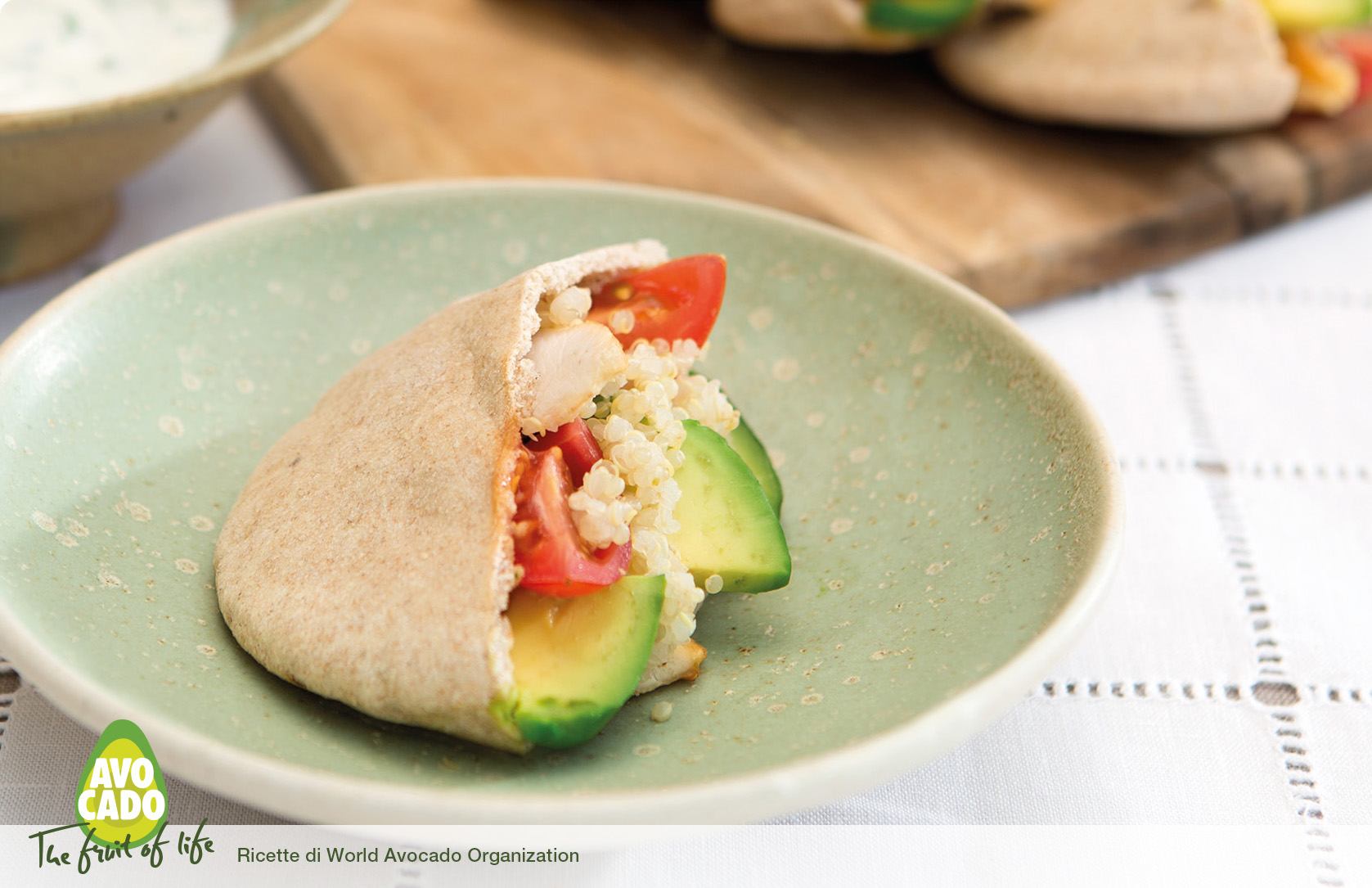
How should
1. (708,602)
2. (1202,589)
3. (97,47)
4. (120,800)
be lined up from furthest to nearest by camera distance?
1. (97,47)
2. (1202,589)
3. (708,602)
4. (120,800)

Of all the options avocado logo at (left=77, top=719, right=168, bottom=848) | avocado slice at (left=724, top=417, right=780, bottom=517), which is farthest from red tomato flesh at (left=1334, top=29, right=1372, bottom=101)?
avocado logo at (left=77, top=719, right=168, bottom=848)

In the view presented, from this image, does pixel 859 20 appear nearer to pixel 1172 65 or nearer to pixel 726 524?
pixel 1172 65

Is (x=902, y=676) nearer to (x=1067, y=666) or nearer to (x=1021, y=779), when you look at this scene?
(x=1021, y=779)

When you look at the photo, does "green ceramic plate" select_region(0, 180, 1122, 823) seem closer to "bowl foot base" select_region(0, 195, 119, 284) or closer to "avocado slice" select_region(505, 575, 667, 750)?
"avocado slice" select_region(505, 575, 667, 750)

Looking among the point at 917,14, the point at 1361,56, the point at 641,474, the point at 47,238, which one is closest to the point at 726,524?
the point at 641,474

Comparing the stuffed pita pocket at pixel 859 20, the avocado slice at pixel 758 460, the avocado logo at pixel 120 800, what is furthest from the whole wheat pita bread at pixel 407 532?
the stuffed pita pocket at pixel 859 20

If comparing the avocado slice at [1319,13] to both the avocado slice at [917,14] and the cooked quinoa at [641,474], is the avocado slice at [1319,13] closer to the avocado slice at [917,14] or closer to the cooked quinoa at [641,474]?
the avocado slice at [917,14]

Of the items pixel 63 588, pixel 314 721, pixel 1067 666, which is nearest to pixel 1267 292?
pixel 1067 666
